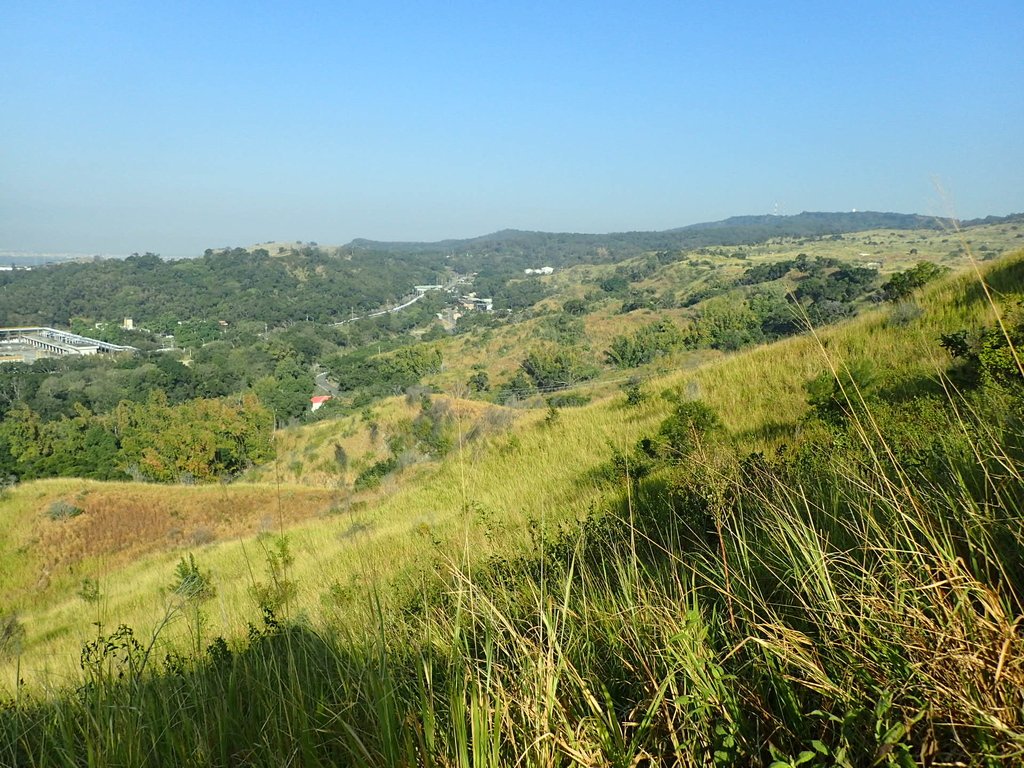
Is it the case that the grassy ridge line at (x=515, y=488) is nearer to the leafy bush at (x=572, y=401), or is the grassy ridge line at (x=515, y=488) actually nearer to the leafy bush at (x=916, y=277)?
the leafy bush at (x=916, y=277)

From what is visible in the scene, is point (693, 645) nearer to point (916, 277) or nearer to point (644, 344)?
point (916, 277)

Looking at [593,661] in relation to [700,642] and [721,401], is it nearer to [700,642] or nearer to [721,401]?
[700,642]

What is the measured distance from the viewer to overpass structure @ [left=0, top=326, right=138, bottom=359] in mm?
95562

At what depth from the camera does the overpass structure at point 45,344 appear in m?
95.6

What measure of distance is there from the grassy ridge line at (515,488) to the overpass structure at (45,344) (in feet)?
337

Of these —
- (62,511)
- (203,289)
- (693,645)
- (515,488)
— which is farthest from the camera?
(203,289)

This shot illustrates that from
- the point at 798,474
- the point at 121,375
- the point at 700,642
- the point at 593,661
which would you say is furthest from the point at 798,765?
the point at 121,375

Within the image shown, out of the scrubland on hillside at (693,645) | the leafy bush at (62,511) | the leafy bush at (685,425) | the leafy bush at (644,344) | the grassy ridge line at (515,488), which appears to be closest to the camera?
the scrubland on hillside at (693,645)

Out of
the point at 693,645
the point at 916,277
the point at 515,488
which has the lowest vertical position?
the point at 515,488

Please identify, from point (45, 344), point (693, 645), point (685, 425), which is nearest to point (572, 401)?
point (685, 425)

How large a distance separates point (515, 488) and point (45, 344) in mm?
119489

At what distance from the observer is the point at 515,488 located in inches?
266

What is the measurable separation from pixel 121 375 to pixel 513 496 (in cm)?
8355

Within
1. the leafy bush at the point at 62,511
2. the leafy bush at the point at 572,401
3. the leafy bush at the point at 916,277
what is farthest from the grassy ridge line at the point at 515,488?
the leafy bush at the point at 62,511
